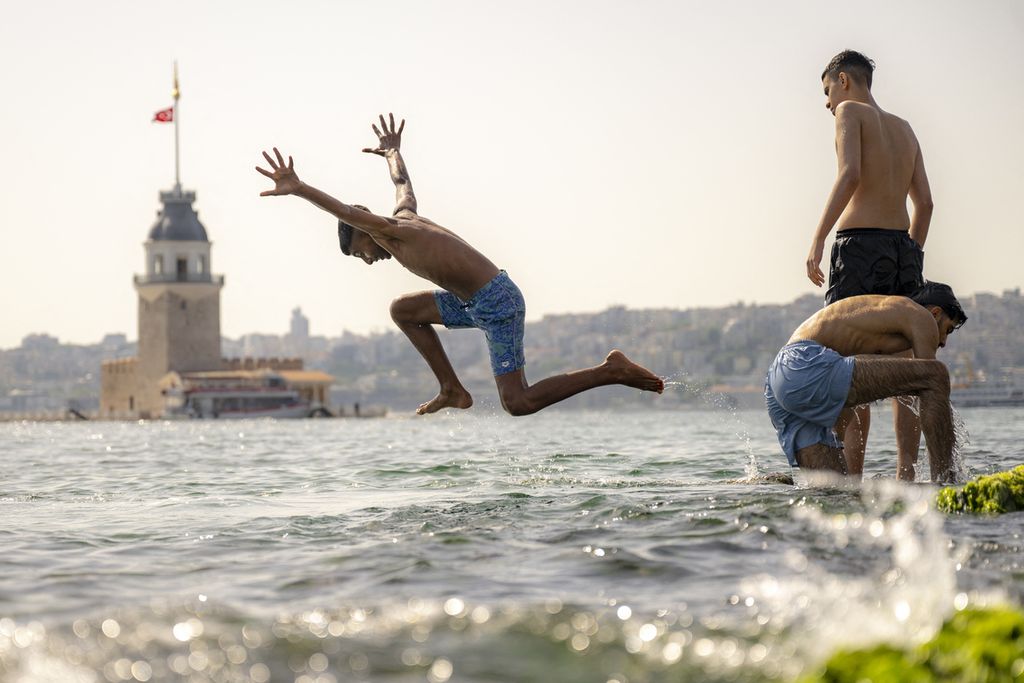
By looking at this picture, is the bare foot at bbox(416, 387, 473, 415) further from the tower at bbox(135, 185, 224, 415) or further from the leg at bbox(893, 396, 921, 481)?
the tower at bbox(135, 185, 224, 415)

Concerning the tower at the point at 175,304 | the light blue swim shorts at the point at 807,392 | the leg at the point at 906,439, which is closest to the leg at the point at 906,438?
the leg at the point at 906,439

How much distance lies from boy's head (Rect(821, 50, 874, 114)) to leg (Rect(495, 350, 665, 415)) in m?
1.98

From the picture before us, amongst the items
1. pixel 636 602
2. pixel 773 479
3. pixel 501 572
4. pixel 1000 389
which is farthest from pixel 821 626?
pixel 1000 389

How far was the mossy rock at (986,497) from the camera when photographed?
5.67 m

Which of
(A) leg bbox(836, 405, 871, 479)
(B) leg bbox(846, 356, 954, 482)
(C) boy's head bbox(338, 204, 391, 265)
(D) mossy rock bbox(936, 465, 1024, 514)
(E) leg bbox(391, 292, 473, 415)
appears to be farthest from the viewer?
(E) leg bbox(391, 292, 473, 415)

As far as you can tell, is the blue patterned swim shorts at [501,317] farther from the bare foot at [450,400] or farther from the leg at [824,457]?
the leg at [824,457]

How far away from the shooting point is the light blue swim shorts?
21.5ft

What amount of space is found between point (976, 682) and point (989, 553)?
1968mm

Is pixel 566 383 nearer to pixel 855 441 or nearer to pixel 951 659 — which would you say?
pixel 855 441

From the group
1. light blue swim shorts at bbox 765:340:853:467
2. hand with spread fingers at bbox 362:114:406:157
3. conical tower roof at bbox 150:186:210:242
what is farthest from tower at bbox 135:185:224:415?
light blue swim shorts at bbox 765:340:853:467

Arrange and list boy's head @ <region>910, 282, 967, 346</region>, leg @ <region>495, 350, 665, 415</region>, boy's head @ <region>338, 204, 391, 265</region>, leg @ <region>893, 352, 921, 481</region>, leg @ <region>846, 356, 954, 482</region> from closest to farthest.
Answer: leg @ <region>846, 356, 954, 482</region> < boy's head @ <region>910, 282, 967, 346</region> < leg @ <region>893, 352, 921, 481</region> < boy's head @ <region>338, 204, 391, 265</region> < leg @ <region>495, 350, 665, 415</region>

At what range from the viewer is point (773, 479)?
741 cm

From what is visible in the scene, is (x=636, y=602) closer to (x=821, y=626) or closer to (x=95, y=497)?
(x=821, y=626)

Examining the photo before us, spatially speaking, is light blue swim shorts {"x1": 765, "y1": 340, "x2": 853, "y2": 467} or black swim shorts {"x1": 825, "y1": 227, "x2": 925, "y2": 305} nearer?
light blue swim shorts {"x1": 765, "y1": 340, "x2": 853, "y2": 467}
